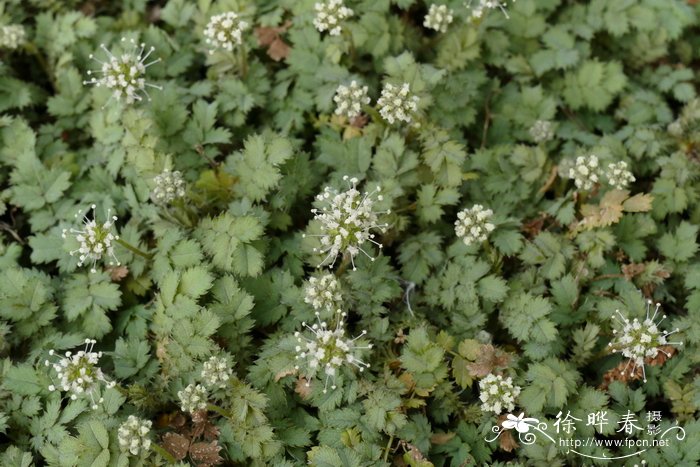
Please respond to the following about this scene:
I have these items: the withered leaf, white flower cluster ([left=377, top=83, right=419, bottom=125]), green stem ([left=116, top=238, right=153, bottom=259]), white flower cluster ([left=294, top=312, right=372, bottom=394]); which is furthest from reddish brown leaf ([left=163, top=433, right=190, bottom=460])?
white flower cluster ([left=377, top=83, right=419, bottom=125])

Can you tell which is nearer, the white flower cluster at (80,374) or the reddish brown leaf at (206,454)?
the white flower cluster at (80,374)

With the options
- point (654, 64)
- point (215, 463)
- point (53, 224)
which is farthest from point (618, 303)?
point (53, 224)

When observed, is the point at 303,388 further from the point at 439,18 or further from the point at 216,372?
the point at 439,18

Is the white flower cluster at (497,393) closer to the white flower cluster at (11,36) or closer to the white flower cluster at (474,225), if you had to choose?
A: the white flower cluster at (474,225)

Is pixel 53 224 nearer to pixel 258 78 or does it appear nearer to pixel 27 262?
pixel 27 262

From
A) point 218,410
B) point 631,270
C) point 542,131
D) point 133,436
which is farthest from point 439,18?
point 133,436

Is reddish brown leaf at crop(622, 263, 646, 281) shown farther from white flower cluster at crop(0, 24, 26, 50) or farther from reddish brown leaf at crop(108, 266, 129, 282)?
white flower cluster at crop(0, 24, 26, 50)

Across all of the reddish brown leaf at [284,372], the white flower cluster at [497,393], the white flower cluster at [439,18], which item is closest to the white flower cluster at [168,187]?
the reddish brown leaf at [284,372]
